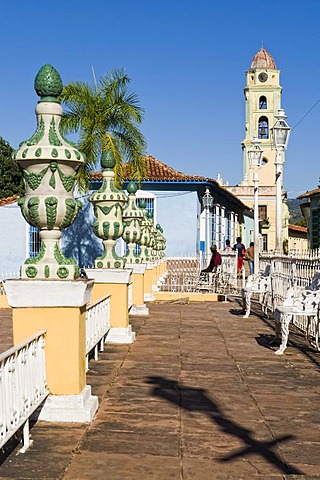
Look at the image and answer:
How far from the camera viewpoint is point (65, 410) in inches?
202

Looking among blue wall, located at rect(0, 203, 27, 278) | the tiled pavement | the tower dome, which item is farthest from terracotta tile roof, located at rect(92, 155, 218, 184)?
the tower dome

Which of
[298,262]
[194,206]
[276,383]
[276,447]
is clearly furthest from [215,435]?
[194,206]

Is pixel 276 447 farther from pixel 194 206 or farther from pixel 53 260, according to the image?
pixel 194 206

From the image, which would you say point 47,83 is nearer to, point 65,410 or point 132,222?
point 65,410

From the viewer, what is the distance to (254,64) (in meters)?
55.1

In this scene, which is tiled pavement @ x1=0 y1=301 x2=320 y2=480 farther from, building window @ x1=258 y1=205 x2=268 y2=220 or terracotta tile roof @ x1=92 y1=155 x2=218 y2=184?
building window @ x1=258 y1=205 x2=268 y2=220

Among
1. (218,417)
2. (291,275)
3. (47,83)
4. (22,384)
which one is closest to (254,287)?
(291,275)

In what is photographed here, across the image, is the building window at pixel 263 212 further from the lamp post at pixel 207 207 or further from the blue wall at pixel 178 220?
the blue wall at pixel 178 220

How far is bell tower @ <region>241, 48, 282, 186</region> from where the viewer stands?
5256cm

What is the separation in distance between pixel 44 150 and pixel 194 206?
2169 centimetres

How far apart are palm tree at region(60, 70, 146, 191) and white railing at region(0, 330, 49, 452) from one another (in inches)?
629

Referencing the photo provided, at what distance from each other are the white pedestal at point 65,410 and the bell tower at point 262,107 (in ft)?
157

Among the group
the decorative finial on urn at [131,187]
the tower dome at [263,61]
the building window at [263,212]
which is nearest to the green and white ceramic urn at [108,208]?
the decorative finial on urn at [131,187]

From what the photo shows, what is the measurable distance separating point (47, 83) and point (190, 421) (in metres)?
2.92
